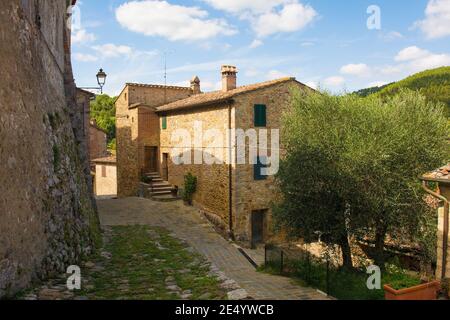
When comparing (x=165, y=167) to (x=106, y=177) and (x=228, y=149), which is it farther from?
(x=106, y=177)

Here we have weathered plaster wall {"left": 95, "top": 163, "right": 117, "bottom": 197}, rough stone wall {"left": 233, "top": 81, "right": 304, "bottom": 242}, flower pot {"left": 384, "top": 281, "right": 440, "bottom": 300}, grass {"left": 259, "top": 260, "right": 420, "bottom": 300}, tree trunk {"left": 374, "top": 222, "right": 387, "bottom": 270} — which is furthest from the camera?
weathered plaster wall {"left": 95, "top": 163, "right": 117, "bottom": 197}

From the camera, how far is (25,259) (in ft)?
21.6

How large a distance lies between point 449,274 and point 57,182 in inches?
367

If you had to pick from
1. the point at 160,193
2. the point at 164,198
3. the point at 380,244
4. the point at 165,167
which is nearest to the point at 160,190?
the point at 160,193

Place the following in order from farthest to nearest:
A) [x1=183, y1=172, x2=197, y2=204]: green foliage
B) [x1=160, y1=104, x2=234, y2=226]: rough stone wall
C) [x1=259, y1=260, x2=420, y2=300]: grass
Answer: [x1=183, y1=172, x2=197, y2=204]: green foliage → [x1=160, y1=104, x2=234, y2=226]: rough stone wall → [x1=259, y1=260, x2=420, y2=300]: grass

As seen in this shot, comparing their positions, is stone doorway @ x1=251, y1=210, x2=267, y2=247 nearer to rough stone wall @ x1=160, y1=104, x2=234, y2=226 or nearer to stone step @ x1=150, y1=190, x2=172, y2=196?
rough stone wall @ x1=160, y1=104, x2=234, y2=226

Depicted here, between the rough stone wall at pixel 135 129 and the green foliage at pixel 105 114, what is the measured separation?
2706cm

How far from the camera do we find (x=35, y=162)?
7637 millimetres

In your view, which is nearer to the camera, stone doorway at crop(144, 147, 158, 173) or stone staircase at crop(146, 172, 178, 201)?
stone staircase at crop(146, 172, 178, 201)

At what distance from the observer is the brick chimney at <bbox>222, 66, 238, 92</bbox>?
19906 millimetres

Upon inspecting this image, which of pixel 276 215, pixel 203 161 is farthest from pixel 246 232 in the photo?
pixel 276 215

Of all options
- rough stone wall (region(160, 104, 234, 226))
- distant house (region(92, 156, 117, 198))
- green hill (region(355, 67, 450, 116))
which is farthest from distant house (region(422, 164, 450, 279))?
distant house (region(92, 156, 117, 198))

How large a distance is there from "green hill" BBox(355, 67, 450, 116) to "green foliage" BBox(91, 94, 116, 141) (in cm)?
3397
